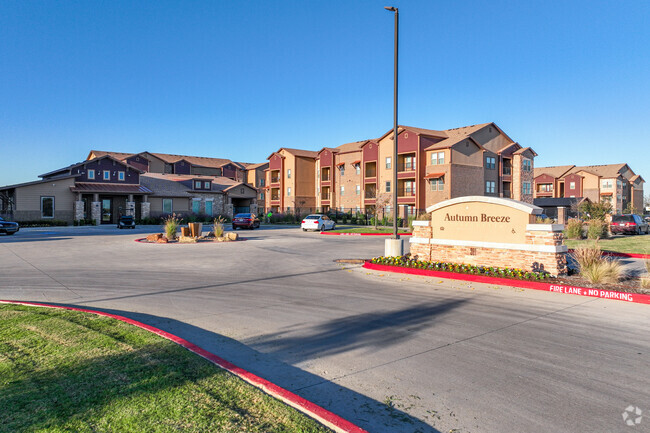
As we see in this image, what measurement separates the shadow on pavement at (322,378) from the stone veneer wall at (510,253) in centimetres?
494

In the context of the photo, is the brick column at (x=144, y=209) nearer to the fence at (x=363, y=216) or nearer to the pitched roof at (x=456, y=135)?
the fence at (x=363, y=216)

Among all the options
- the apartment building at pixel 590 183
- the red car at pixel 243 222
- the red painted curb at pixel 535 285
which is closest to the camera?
the red painted curb at pixel 535 285

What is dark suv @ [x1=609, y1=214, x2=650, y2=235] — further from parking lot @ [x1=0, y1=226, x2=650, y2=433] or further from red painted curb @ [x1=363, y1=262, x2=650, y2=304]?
parking lot @ [x1=0, y1=226, x2=650, y2=433]

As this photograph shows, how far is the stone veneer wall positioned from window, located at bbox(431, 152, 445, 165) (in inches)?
1459

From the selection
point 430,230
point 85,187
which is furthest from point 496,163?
point 85,187

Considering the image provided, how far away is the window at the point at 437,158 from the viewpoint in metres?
49.2

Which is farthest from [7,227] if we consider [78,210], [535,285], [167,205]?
[535,285]

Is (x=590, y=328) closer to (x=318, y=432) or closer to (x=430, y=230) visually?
(x=318, y=432)

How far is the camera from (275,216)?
58.9m

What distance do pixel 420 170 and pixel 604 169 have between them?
49.8 m

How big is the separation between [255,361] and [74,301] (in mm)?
5678

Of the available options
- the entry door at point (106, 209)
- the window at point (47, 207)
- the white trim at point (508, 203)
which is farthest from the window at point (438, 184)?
the window at point (47, 207)

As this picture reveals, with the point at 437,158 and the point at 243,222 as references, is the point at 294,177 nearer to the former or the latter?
the point at 437,158

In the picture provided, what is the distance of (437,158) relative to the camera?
163ft
